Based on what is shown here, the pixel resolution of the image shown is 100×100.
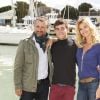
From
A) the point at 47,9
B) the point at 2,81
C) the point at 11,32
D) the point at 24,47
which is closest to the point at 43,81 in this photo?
the point at 24,47

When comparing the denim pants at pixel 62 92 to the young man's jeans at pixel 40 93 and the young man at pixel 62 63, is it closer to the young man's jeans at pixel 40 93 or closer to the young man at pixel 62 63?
the young man at pixel 62 63

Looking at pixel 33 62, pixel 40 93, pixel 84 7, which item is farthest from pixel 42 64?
pixel 84 7

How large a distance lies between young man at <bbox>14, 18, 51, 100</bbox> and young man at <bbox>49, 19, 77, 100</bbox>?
0.40 feet

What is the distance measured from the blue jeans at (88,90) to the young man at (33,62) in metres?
0.48

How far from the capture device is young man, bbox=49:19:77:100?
15.3 feet

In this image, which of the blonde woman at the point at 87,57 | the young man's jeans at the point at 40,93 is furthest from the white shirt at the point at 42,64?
the blonde woman at the point at 87,57

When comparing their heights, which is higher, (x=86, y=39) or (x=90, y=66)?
(x=86, y=39)

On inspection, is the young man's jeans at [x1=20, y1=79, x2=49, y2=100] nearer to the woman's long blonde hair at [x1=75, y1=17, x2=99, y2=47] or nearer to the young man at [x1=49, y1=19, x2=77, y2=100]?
the young man at [x1=49, y1=19, x2=77, y2=100]

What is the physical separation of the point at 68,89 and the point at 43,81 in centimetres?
32

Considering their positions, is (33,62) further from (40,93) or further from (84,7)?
(84,7)

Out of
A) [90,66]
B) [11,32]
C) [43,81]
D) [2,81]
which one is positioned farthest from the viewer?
[11,32]

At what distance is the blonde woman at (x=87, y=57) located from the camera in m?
4.40

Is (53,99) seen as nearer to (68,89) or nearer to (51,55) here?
(68,89)

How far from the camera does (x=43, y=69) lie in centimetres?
468
